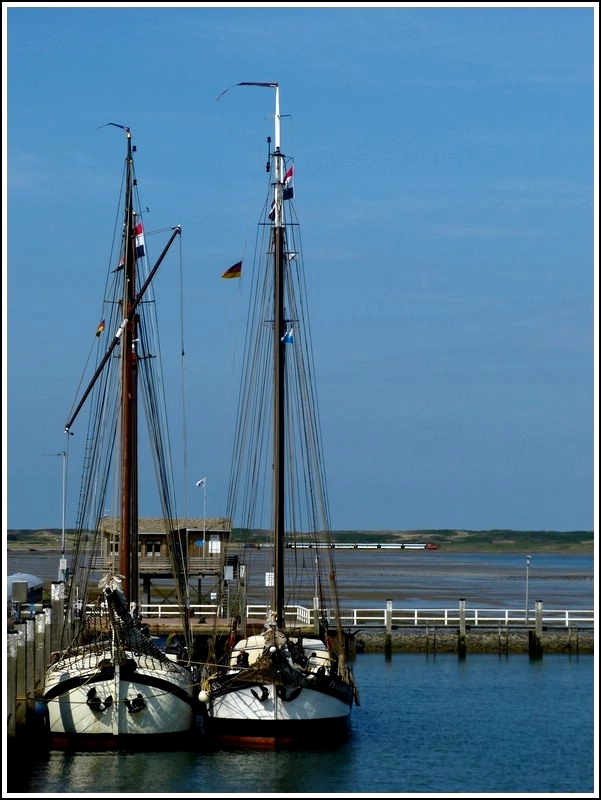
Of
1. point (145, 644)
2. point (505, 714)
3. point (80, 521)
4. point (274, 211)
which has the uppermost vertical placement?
point (274, 211)

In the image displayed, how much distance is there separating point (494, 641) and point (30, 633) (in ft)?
98.3

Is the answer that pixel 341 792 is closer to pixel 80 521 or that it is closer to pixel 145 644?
pixel 145 644

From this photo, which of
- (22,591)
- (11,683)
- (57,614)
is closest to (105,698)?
(11,683)

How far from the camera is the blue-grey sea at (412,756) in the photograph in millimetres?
37406

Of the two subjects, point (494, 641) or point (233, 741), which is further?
point (494, 641)

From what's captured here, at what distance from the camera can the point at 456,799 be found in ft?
109

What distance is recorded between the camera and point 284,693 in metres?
41.7

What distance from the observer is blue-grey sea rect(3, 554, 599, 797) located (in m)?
37.4

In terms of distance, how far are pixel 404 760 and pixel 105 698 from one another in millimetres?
8726

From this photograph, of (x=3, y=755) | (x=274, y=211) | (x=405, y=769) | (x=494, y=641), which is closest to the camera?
(x=3, y=755)

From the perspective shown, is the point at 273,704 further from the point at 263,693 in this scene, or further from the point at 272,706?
the point at 263,693

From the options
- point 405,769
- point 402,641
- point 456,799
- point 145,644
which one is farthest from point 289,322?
point 402,641

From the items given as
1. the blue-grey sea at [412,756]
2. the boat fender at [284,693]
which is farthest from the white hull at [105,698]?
the boat fender at [284,693]

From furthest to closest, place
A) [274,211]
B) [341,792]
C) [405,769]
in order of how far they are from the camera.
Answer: [274,211] → [405,769] → [341,792]
